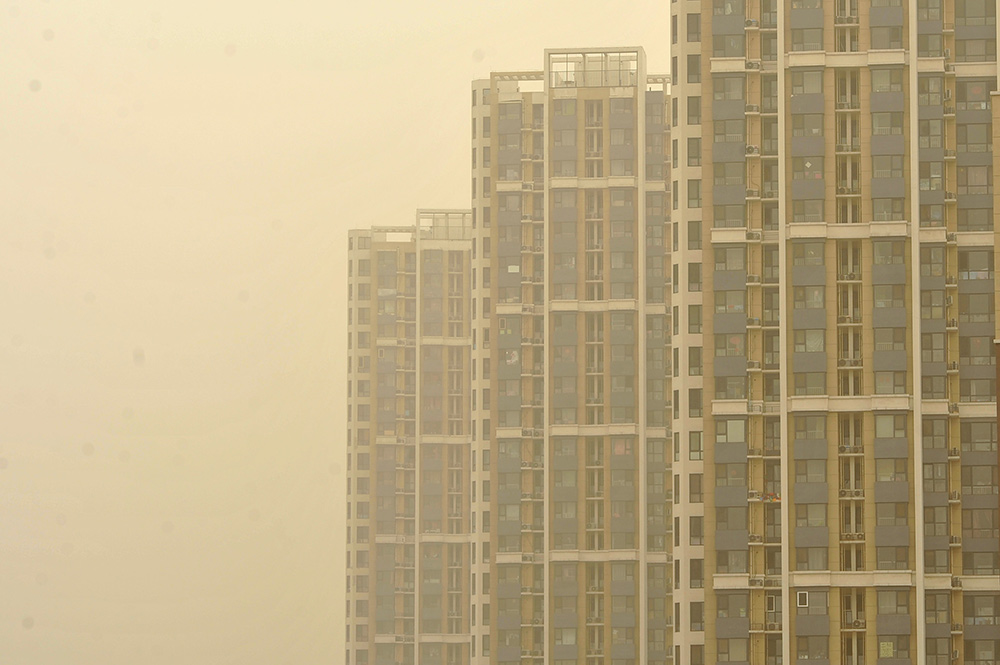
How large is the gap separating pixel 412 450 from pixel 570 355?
19187 mm

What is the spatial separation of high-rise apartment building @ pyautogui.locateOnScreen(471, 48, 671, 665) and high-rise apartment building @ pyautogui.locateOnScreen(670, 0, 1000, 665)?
53.8 feet

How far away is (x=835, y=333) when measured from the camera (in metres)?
41.3

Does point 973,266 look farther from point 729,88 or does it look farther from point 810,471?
point 729,88

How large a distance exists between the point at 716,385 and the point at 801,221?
487cm

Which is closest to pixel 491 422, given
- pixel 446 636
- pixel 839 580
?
pixel 446 636

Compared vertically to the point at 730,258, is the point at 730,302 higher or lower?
lower

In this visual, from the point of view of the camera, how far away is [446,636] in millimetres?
72875

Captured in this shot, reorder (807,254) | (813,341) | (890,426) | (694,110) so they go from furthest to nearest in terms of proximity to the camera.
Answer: (694,110)
(807,254)
(813,341)
(890,426)

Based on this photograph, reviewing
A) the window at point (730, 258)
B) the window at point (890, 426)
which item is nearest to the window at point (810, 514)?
the window at point (890, 426)

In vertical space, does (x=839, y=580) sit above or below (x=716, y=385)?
below

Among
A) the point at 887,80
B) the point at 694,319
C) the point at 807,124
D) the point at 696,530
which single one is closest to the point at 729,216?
the point at 694,319

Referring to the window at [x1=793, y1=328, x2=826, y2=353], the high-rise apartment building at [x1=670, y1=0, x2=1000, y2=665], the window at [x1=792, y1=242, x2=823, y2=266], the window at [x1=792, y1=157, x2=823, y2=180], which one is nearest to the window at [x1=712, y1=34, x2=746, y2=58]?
the high-rise apartment building at [x1=670, y1=0, x2=1000, y2=665]

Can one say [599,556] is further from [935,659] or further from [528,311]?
[935,659]

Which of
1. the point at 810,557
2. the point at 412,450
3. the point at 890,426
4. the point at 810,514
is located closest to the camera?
the point at 810,557
